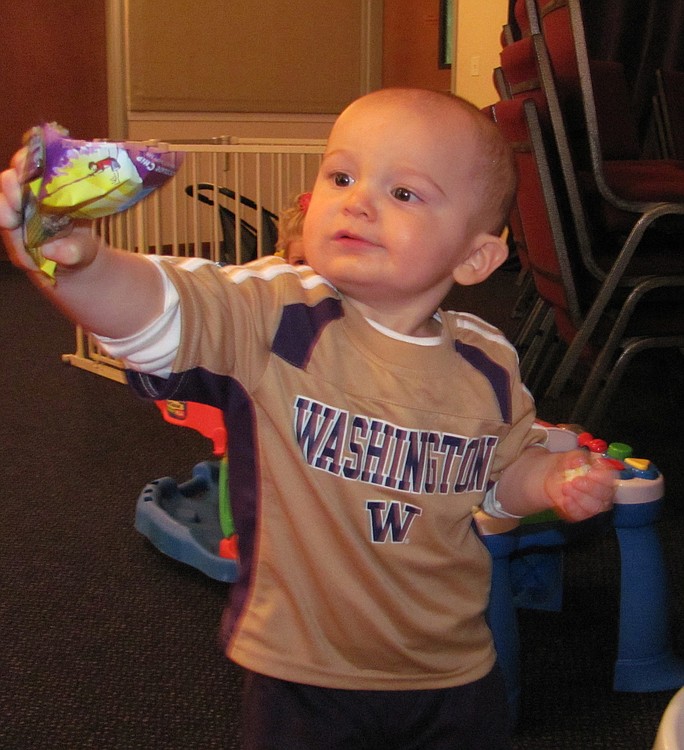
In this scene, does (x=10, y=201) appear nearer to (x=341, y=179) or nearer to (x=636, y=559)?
(x=341, y=179)

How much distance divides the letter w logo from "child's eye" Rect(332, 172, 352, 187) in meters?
0.27

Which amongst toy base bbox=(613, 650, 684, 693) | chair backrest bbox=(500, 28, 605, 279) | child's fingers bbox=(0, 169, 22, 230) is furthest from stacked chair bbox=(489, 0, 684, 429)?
child's fingers bbox=(0, 169, 22, 230)

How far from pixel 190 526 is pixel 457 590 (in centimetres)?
92

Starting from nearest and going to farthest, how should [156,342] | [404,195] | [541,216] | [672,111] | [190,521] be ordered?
[156,342] < [404,195] < [190,521] < [541,216] < [672,111]

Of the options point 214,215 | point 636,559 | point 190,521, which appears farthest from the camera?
point 214,215

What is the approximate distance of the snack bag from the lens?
543mm

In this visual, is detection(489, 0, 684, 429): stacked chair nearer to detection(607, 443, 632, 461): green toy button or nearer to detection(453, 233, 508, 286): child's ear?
detection(607, 443, 632, 461): green toy button

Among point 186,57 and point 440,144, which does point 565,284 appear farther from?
point 186,57

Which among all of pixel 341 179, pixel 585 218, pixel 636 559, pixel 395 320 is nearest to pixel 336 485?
pixel 395 320

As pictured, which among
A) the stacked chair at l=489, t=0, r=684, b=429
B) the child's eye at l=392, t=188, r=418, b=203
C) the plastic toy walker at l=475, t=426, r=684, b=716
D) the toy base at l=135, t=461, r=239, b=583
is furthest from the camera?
the stacked chair at l=489, t=0, r=684, b=429

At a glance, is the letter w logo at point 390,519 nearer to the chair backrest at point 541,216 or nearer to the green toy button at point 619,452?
the green toy button at point 619,452

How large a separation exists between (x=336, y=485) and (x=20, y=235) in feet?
1.06

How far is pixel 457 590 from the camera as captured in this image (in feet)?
2.66

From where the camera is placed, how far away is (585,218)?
6.35ft
